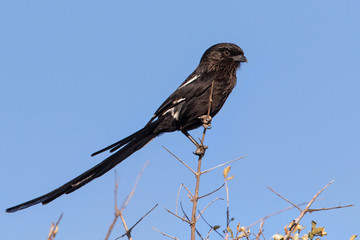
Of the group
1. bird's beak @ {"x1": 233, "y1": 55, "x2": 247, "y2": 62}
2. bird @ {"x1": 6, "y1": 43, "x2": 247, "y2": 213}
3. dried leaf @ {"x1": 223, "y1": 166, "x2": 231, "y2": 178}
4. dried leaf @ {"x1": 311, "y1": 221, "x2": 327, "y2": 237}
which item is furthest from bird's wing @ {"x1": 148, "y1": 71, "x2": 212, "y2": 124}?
dried leaf @ {"x1": 311, "y1": 221, "x2": 327, "y2": 237}

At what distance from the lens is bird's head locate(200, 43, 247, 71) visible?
17.6 feet

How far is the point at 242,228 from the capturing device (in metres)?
2.48

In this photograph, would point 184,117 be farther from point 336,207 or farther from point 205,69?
point 336,207

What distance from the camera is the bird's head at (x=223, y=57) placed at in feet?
17.6

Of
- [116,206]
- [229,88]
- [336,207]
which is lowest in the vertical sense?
[116,206]

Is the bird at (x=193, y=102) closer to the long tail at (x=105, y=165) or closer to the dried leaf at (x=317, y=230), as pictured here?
the long tail at (x=105, y=165)

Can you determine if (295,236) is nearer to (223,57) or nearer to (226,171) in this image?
(226,171)

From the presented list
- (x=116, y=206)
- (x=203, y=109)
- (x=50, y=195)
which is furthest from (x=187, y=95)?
(x=116, y=206)

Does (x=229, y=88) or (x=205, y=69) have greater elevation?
(x=205, y=69)

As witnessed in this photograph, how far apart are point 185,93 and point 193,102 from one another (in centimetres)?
14

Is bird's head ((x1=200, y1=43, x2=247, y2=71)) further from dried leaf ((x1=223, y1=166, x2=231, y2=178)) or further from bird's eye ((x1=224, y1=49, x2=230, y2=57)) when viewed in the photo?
dried leaf ((x1=223, y1=166, x2=231, y2=178))

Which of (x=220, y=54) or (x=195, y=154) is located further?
(x=220, y=54)

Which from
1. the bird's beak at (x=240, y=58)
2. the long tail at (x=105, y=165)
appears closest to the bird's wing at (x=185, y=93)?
the long tail at (x=105, y=165)

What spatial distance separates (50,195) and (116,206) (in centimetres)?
177
